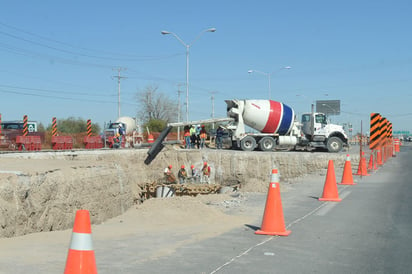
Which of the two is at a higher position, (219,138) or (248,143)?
(219,138)

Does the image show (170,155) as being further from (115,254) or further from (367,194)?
(115,254)

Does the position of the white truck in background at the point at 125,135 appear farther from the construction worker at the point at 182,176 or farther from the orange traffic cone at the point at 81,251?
the orange traffic cone at the point at 81,251

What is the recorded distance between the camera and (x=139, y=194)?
83.0ft

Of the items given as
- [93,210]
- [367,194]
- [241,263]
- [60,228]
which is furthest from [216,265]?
[367,194]

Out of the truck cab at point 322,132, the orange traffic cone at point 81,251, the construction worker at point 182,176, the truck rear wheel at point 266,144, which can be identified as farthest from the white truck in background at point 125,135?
the orange traffic cone at point 81,251

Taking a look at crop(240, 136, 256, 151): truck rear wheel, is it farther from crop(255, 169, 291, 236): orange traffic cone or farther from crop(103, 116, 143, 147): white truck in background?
crop(255, 169, 291, 236): orange traffic cone

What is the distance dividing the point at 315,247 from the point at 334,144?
2863 cm

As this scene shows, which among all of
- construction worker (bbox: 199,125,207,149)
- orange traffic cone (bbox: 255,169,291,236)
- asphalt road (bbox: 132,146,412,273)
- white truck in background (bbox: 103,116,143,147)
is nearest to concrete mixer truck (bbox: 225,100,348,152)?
construction worker (bbox: 199,125,207,149)

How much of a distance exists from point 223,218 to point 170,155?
22.1 m

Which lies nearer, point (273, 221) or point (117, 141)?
point (273, 221)

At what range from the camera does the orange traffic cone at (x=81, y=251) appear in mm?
4094

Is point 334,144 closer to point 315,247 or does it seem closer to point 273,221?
point 273,221

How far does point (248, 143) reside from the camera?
1345 inches

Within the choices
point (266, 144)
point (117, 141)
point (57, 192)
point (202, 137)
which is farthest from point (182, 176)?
point (57, 192)
